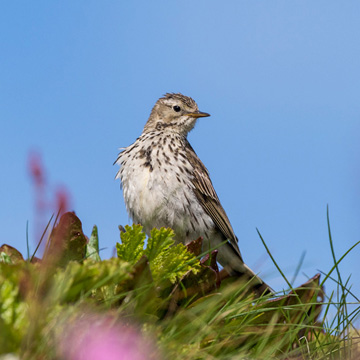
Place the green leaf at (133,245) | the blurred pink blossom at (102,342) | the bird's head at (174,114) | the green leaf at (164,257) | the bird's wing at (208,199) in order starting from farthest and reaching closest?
1. the bird's head at (174,114)
2. the bird's wing at (208,199)
3. the green leaf at (133,245)
4. the green leaf at (164,257)
5. the blurred pink blossom at (102,342)

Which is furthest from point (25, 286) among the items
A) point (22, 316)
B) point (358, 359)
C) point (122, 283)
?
point (358, 359)

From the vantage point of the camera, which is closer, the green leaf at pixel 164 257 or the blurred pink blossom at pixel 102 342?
the blurred pink blossom at pixel 102 342

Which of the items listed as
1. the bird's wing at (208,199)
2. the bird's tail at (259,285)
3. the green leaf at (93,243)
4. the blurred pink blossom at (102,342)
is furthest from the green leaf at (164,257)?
the bird's wing at (208,199)

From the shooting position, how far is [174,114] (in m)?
9.35

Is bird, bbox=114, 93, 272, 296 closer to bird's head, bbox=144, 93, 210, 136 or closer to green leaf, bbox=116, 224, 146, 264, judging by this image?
bird's head, bbox=144, 93, 210, 136

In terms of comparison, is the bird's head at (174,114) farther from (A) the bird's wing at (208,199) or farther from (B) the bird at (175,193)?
(A) the bird's wing at (208,199)

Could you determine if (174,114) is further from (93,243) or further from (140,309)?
(140,309)

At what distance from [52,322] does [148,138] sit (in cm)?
559

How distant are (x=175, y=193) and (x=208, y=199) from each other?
78 centimetres

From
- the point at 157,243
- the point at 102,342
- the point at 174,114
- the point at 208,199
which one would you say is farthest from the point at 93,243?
the point at 174,114

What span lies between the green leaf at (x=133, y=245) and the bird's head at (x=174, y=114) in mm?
5075

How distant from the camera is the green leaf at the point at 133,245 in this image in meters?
4.08

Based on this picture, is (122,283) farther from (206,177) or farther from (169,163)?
(206,177)

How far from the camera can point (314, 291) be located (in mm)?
4340
